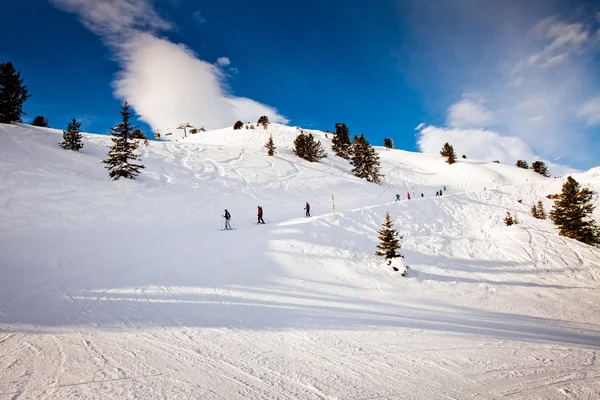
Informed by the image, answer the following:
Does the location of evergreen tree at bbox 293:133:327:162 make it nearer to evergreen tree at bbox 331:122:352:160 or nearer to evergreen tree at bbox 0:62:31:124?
evergreen tree at bbox 331:122:352:160

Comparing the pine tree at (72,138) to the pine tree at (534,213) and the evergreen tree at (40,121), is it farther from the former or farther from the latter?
the pine tree at (534,213)

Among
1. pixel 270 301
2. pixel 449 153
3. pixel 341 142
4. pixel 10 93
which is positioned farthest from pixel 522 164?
pixel 10 93

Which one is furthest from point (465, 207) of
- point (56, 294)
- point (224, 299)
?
point (56, 294)

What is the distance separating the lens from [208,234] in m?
15.6

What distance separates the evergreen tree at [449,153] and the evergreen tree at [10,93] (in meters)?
80.6

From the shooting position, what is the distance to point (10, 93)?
31.8 meters

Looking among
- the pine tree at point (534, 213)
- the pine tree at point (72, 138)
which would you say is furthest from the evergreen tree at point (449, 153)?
the pine tree at point (72, 138)

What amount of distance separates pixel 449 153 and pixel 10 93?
272 ft

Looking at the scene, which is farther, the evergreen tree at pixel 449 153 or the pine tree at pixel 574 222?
the evergreen tree at pixel 449 153

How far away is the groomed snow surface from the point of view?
4.15 m

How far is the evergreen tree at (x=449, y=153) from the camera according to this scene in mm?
65719

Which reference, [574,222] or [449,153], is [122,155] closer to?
[574,222]

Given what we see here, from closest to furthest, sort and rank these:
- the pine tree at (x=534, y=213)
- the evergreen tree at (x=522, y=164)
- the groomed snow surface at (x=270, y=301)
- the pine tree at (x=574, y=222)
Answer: the groomed snow surface at (x=270, y=301) < the pine tree at (x=574, y=222) < the pine tree at (x=534, y=213) < the evergreen tree at (x=522, y=164)

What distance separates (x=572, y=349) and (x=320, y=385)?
6.19m
